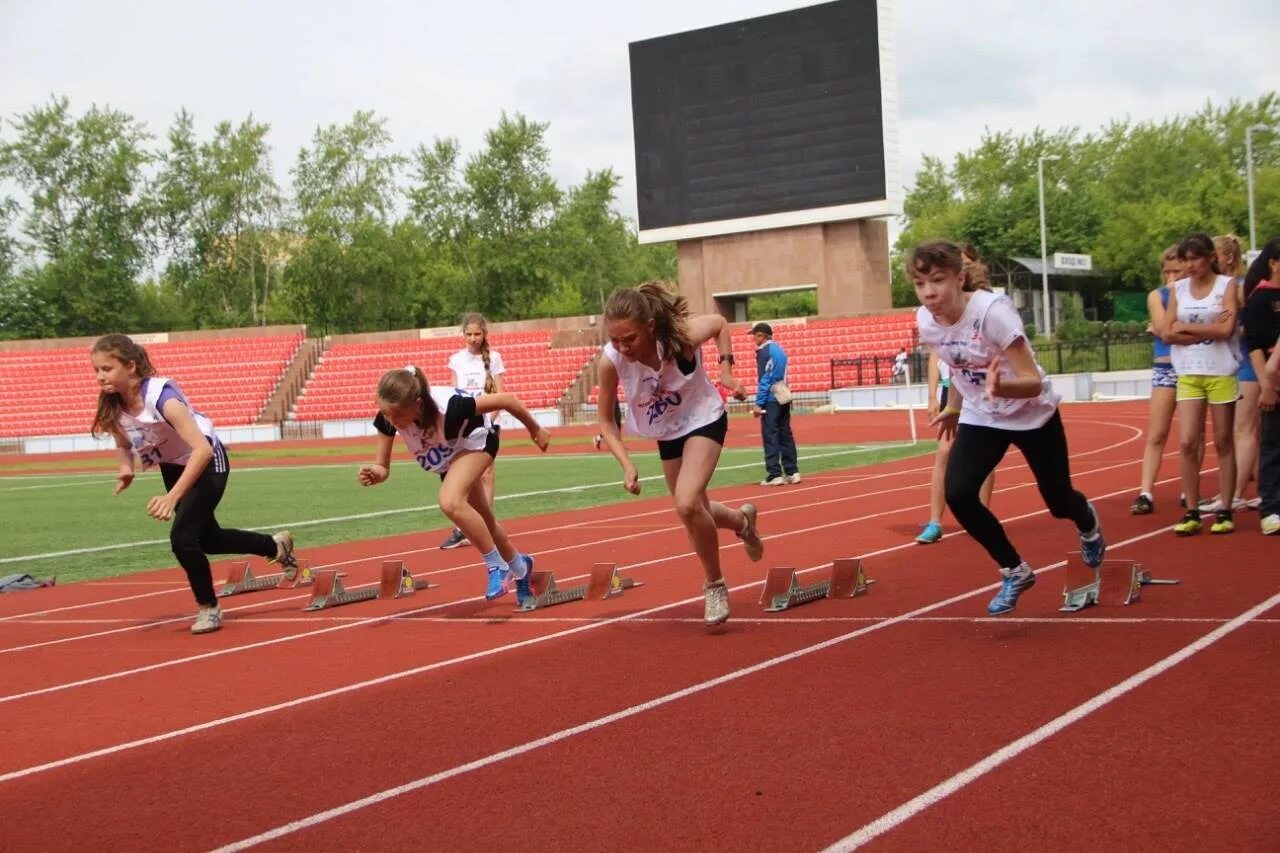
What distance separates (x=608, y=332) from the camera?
6.95 meters

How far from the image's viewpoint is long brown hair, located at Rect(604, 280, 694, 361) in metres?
6.98

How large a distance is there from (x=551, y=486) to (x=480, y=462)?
37.5ft

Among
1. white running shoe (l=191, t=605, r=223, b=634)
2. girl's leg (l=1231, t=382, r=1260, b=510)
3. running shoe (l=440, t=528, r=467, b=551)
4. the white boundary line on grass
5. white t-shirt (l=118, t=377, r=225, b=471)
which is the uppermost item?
white t-shirt (l=118, t=377, r=225, b=471)

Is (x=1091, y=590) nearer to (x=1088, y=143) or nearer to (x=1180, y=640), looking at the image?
(x=1180, y=640)

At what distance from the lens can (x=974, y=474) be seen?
683 cm

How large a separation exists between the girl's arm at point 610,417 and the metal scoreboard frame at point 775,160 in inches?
1348

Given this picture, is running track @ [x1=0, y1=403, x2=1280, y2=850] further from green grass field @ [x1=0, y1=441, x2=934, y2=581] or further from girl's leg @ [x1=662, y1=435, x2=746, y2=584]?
green grass field @ [x1=0, y1=441, x2=934, y2=581]

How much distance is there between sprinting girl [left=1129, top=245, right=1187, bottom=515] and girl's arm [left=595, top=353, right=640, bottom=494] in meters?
3.85

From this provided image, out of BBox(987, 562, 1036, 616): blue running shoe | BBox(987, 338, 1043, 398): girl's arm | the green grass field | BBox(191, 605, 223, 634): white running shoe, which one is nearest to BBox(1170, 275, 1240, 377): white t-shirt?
BBox(987, 562, 1036, 616): blue running shoe

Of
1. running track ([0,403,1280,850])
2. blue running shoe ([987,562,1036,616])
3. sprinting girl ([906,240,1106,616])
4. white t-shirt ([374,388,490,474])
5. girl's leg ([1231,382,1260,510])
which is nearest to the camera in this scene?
running track ([0,403,1280,850])

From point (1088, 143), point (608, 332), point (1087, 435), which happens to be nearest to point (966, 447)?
point (608, 332)

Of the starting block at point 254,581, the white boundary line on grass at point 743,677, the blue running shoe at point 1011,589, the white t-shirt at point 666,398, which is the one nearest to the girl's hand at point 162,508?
the starting block at point 254,581

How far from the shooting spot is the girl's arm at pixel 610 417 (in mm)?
7324

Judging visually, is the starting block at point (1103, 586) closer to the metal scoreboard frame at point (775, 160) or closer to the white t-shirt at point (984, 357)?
the white t-shirt at point (984, 357)
